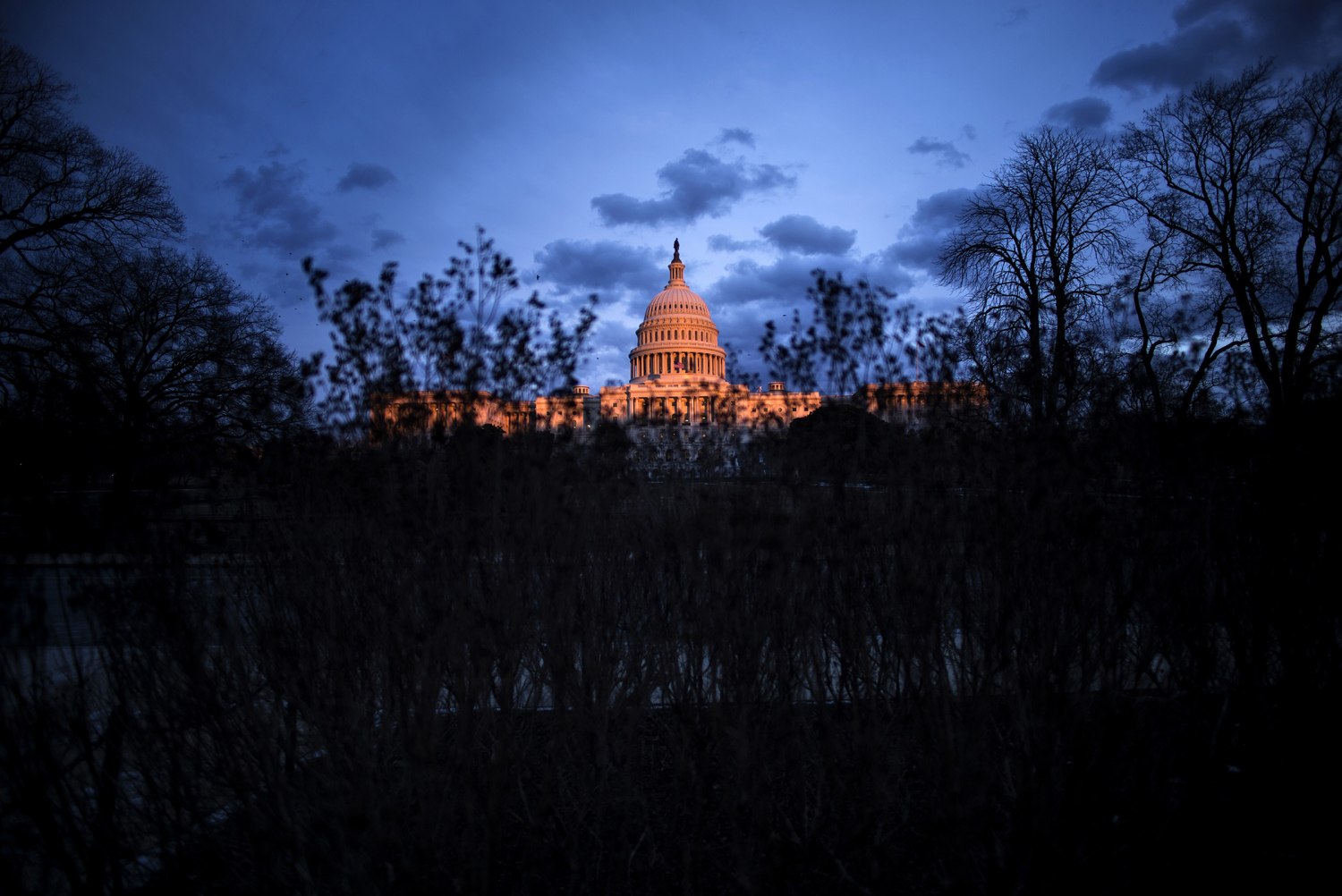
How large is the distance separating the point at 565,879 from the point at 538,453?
7.76 feet

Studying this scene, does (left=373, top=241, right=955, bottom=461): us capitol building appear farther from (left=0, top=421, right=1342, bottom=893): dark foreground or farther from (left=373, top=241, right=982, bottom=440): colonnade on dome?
(left=0, top=421, right=1342, bottom=893): dark foreground

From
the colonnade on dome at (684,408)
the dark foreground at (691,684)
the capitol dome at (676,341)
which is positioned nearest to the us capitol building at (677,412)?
the colonnade on dome at (684,408)

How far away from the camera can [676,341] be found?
298 ft

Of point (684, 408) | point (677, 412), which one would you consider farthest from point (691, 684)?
point (684, 408)

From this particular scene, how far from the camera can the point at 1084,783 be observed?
252 cm

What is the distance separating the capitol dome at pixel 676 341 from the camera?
88312mm

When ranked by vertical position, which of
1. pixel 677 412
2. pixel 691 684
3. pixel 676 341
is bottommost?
pixel 691 684

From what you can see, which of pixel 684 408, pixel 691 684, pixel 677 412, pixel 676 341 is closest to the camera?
pixel 691 684

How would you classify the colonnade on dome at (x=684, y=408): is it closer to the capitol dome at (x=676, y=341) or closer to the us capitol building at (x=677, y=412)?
the us capitol building at (x=677, y=412)

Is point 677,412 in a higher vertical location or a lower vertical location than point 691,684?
higher

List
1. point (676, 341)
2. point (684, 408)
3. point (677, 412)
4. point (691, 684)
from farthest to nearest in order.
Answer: point (676, 341) < point (684, 408) < point (677, 412) < point (691, 684)

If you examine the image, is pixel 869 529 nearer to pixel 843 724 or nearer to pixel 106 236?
pixel 843 724

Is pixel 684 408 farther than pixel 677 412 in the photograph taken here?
Yes

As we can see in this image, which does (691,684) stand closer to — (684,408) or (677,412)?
(677,412)
